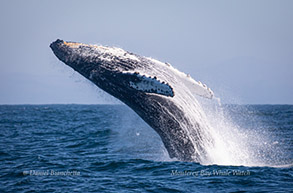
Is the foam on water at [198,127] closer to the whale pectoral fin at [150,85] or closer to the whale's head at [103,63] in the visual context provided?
the whale's head at [103,63]

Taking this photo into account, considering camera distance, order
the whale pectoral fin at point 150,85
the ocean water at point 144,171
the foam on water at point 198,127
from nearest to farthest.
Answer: the whale pectoral fin at point 150,85 < the ocean water at point 144,171 < the foam on water at point 198,127

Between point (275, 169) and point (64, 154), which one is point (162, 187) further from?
point (64, 154)

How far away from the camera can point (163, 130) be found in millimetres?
9203

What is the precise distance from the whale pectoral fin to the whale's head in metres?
0.44

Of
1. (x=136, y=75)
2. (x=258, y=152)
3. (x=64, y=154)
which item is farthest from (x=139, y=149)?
(x=136, y=75)

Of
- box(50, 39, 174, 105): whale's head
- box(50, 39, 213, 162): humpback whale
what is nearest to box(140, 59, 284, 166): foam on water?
box(50, 39, 213, 162): humpback whale

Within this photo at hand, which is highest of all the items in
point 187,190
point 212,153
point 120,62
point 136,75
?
point 120,62

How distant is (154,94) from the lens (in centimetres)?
878

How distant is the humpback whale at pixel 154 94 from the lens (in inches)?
337

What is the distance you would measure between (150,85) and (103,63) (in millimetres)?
1806

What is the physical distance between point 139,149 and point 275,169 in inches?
229

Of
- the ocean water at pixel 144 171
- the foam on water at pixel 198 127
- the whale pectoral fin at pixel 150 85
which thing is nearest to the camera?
the whale pectoral fin at pixel 150 85

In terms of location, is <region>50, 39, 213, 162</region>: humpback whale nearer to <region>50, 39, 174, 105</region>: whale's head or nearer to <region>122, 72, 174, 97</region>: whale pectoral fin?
<region>50, 39, 174, 105</region>: whale's head

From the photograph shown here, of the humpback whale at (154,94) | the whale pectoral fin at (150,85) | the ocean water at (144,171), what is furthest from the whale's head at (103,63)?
the ocean water at (144,171)
